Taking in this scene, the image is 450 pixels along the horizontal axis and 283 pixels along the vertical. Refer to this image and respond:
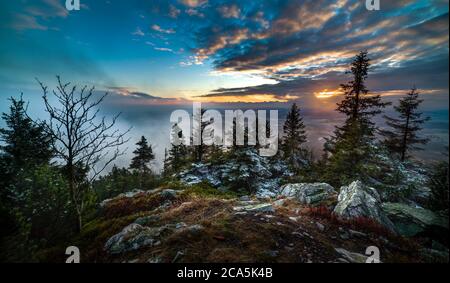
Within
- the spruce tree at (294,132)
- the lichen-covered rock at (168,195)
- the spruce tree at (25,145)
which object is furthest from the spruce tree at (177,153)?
the lichen-covered rock at (168,195)

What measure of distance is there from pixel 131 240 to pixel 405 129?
38275 mm

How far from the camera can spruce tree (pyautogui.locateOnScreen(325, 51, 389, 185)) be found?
15.4 metres

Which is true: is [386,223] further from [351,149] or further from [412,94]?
[412,94]

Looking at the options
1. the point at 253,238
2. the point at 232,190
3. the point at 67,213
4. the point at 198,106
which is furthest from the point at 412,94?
the point at 67,213

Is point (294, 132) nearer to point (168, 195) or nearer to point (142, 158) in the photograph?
point (142, 158)

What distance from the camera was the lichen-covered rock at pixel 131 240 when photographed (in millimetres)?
6035

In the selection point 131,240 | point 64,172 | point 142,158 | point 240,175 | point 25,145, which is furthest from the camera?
point 142,158

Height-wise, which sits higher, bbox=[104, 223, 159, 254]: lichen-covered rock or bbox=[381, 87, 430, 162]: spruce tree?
bbox=[381, 87, 430, 162]: spruce tree

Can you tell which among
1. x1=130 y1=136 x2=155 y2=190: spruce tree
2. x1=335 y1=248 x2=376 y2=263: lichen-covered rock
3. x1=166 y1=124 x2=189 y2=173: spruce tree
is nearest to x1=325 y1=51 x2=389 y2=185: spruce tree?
x1=335 y1=248 x2=376 y2=263: lichen-covered rock

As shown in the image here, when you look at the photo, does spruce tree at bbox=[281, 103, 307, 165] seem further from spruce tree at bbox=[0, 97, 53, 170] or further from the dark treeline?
spruce tree at bbox=[0, 97, 53, 170]

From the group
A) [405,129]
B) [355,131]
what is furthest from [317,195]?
[405,129]

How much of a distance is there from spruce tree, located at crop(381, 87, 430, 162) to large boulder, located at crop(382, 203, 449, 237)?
86.3 ft

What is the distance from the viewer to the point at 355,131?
50.0ft

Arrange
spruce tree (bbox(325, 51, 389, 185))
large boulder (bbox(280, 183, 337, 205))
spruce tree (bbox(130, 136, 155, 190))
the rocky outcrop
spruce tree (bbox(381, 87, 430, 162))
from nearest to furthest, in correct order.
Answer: large boulder (bbox(280, 183, 337, 205)) → spruce tree (bbox(325, 51, 389, 185)) → the rocky outcrop → spruce tree (bbox(381, 87, 430, 162)) → spruce tree (bbox(130, 136, 155, 190))
